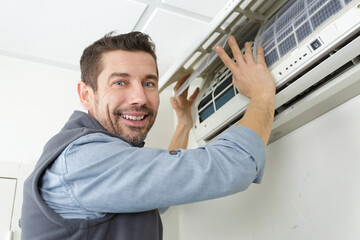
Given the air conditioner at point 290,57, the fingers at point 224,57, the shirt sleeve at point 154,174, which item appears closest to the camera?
the shirt sleeve at point 154,174

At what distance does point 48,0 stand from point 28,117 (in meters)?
0.58

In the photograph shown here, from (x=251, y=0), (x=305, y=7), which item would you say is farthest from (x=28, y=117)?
(x=305, y=7)

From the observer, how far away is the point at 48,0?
1547mm

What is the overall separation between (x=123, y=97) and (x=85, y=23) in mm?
647

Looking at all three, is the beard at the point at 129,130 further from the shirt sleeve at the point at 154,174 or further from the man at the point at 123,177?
the shirt sleeve at the point at 154,174

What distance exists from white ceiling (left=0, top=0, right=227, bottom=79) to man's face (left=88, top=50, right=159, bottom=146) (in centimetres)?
44

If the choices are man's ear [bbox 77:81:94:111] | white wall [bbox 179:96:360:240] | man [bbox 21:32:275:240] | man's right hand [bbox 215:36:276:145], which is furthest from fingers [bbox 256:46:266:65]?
man's ear [bbox 77:81:94:111]

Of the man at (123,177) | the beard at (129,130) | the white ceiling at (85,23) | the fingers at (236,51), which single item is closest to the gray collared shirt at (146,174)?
the man at (123,177)

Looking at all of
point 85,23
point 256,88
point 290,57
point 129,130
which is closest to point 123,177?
point 129,130

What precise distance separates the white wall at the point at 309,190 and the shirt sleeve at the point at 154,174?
1.29 feet

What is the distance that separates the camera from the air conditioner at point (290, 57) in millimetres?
1009

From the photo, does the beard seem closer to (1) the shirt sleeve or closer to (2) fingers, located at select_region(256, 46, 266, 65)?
(1) the shirt sleeve

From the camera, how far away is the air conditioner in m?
1.01

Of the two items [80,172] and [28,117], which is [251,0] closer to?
[80,172]
